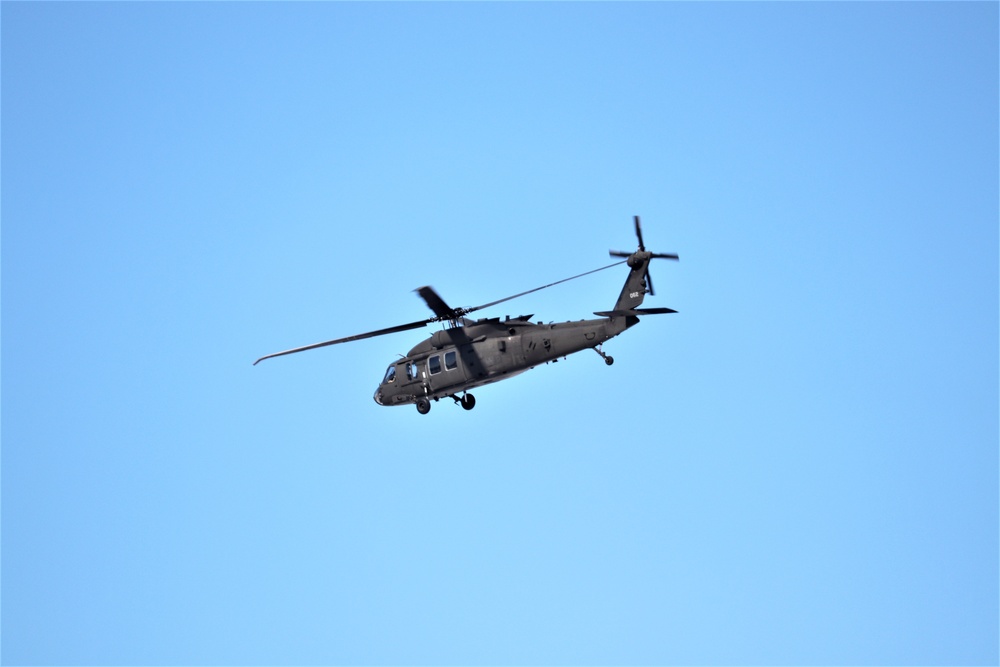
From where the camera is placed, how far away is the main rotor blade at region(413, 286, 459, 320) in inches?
2477

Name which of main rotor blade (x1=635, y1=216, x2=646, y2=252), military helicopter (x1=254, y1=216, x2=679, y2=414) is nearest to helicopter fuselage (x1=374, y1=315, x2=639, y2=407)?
military helicopter (x1=254, y1=216, x2=679, y2=414)

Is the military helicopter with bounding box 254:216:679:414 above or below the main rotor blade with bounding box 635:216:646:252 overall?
below

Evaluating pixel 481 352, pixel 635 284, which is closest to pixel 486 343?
pixel 481 352

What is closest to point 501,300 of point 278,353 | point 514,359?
point 514,359

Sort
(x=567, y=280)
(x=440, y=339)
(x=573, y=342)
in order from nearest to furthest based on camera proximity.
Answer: (x=567, y=280)
(x=573, y=342)
(x=440, y=339)

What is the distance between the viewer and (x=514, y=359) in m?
65.5

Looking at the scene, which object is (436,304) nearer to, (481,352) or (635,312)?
(481,352)

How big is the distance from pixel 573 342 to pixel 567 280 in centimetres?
504

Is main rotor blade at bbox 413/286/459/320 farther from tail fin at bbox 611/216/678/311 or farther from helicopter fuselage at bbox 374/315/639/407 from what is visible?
tail fin at bbox 611/216/678/311

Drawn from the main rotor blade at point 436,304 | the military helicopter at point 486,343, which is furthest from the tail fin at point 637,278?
the main rotor blade at point 436,304

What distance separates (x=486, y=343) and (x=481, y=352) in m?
0.52

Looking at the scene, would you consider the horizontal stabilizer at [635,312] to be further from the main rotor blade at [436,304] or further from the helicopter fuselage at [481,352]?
the main rotor blade at [436,304]

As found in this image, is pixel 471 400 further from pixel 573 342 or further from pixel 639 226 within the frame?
pixel 639 226

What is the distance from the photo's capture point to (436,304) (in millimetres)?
65000
